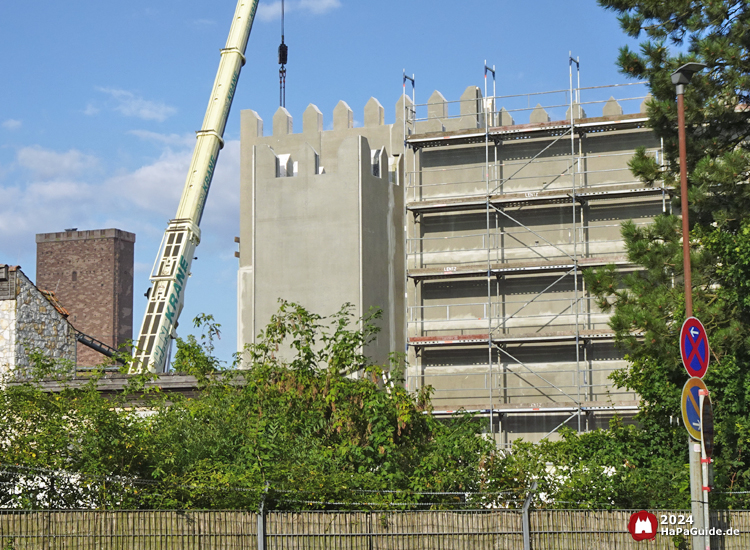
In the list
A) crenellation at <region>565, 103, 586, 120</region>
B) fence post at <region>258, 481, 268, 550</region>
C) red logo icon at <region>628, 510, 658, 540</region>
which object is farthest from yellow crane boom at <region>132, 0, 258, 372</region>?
red logo icon at <region>628, 510, 658, 540</region>

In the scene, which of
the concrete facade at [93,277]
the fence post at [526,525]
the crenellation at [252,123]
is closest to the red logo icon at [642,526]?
the fence post at [526,525]

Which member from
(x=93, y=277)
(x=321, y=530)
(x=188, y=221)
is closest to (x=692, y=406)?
(x=321, y=530)

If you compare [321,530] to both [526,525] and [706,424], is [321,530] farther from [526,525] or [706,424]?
[706,424]

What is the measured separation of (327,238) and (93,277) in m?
32.0

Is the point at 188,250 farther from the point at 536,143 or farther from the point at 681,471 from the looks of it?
the point at 681,471

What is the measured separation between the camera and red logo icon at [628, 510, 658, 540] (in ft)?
52.2

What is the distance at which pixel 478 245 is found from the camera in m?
34.3

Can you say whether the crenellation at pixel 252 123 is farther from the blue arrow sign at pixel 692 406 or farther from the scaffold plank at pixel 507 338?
the blue arrow sign at pixel 692 406

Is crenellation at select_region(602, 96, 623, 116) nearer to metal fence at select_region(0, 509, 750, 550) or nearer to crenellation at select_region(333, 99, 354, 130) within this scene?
crenellation at select_region(333, 99, 354, 130)

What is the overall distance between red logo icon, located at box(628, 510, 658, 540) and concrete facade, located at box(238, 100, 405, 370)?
19266 millimetres

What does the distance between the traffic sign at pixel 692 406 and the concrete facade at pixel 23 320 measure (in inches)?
1003

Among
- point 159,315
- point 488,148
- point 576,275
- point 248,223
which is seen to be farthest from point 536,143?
point 159,315

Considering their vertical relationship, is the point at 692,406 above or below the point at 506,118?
below

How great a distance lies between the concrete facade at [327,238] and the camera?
35.5 meters
